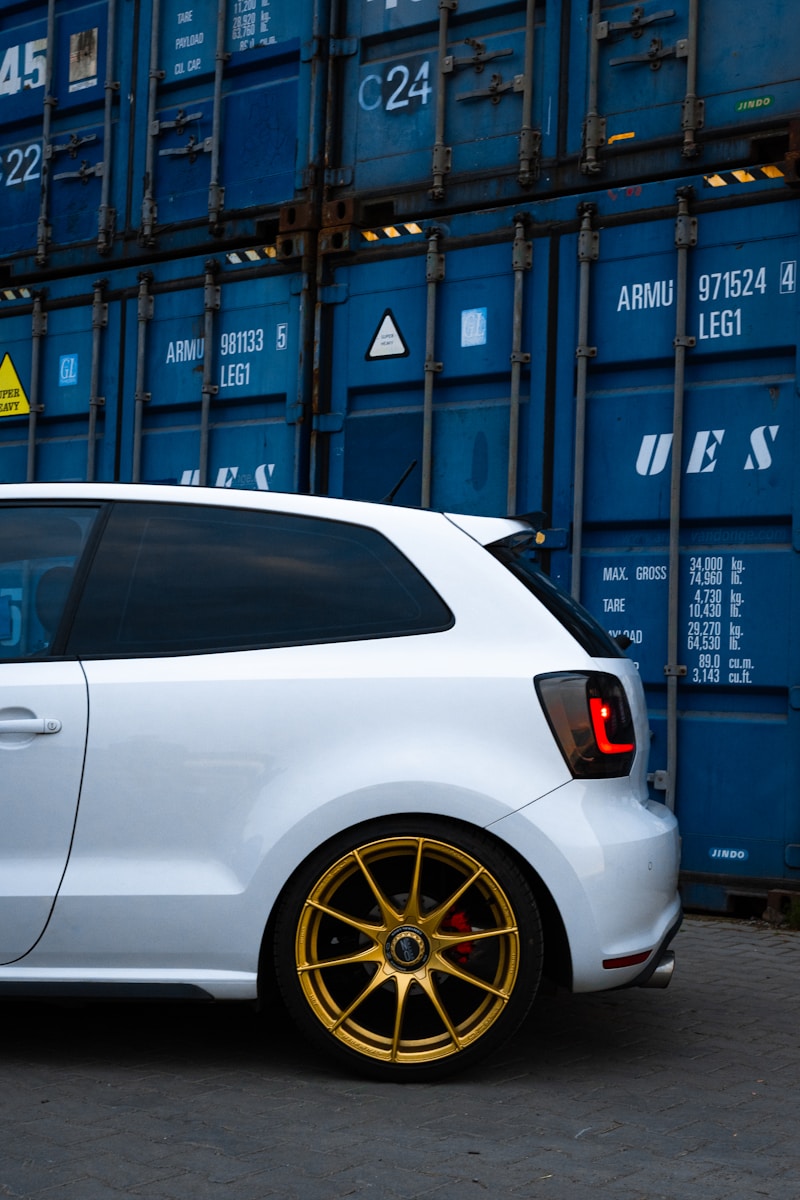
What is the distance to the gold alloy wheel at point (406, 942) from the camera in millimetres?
4238

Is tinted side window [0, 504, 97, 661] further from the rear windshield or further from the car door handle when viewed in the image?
the rear windshield

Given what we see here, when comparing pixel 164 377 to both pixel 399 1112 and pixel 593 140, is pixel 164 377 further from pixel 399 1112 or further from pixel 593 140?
pixel 399 1112

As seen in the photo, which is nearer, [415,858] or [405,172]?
[415,858]

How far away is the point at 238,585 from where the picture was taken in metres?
4.48

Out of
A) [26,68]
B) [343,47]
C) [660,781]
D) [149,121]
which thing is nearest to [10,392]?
[149,121]

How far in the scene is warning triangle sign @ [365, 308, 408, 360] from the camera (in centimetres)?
814

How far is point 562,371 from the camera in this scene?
299 inches

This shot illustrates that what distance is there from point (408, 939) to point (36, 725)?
1171 millimetres

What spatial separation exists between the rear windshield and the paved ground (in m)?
1.22

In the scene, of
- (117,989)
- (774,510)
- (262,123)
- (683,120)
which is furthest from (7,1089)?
(262,123)

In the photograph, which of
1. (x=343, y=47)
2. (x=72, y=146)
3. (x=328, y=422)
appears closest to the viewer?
(x=328, y=422)

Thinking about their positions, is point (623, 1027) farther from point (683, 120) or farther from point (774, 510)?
point (683, 120)

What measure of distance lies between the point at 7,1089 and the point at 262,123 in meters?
6.15

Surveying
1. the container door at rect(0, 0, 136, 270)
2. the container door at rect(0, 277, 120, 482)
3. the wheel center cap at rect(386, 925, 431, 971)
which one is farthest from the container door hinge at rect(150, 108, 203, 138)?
the wheel center cap at rect(386, 925, 431, 971)
